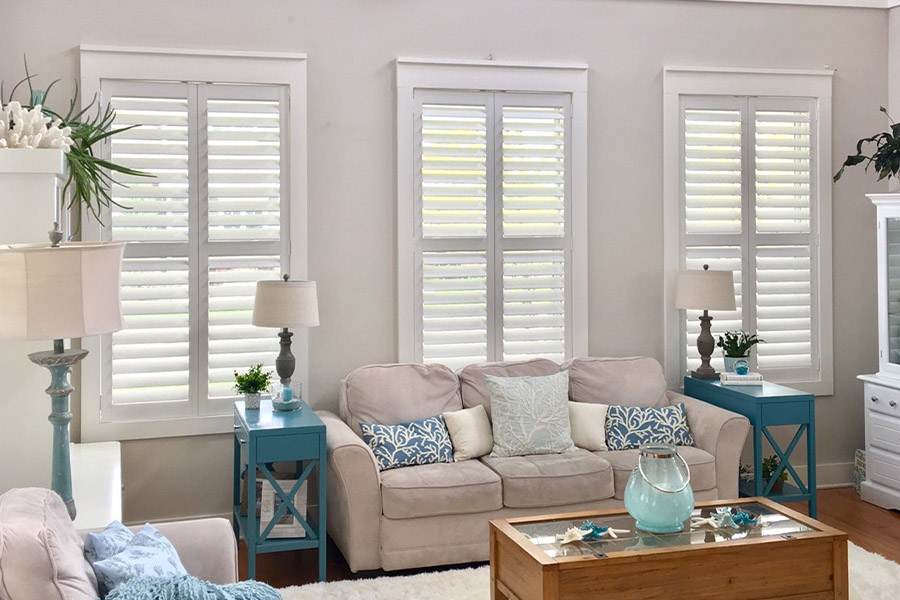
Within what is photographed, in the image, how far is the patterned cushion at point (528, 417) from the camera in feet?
14.5

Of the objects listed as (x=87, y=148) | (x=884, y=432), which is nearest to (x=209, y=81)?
(x=87, y=148)

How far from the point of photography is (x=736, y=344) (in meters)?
5.04

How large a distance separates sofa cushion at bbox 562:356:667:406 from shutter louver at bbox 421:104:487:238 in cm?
93

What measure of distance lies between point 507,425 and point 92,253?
244 centimetres

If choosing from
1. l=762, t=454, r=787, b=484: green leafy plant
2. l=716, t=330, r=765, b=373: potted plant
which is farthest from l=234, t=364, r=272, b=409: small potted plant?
l=762, t=454, r=787, b=484: green leafy plant

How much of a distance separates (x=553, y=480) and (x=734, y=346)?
60.8 inches

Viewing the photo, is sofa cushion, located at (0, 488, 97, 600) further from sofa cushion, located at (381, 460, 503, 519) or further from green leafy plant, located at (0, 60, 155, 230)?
green leafy plant, located at (0, 60, 155, 230)

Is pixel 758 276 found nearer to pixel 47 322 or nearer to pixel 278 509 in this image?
pixel 278 509

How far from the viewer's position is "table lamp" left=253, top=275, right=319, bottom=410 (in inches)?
164

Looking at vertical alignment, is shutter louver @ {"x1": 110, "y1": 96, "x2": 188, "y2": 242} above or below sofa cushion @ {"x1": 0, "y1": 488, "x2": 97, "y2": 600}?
above

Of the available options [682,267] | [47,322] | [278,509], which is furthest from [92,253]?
[682,267]

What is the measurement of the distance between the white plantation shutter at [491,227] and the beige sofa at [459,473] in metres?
0.25

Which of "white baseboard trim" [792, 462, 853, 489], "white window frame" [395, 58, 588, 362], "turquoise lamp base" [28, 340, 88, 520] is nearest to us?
"turquoise lamp base" [28, 340, 88, 520]

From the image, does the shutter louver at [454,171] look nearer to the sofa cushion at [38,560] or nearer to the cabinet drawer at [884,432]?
the cabinet drawer at [884,432]
